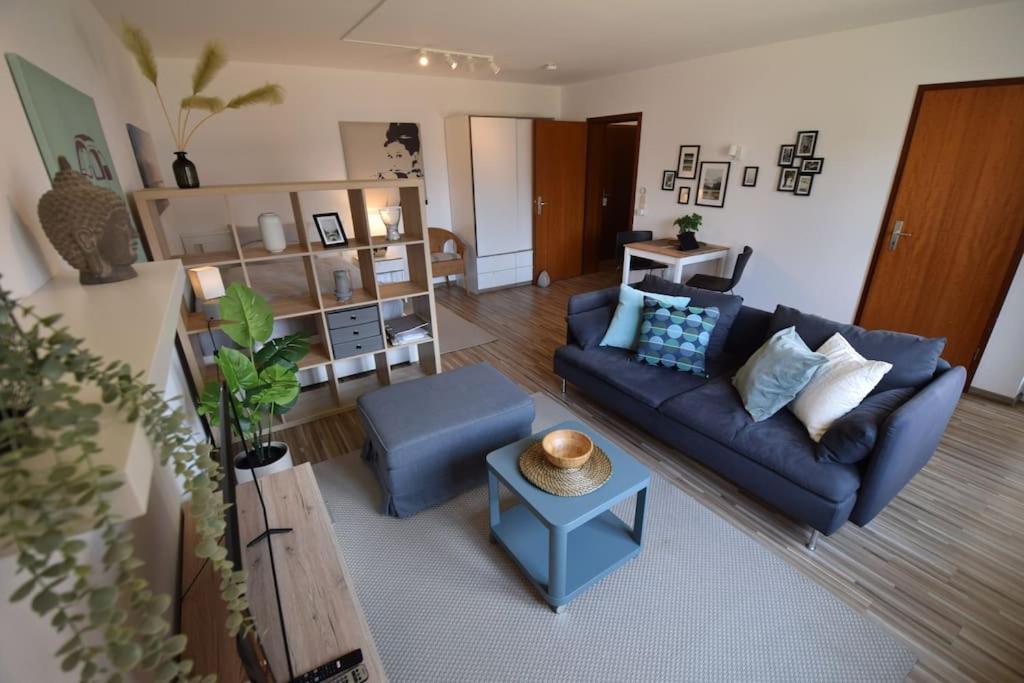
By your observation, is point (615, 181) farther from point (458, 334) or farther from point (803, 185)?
point (458, 334)

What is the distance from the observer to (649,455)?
99.7 inches

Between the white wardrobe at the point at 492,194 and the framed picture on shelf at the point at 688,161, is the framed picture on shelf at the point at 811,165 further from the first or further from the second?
the white wardrobe at the point at 492,194

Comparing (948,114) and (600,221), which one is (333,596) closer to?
(948,114)

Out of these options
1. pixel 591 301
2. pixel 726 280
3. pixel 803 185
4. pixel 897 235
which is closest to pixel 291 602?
pixel 591 301

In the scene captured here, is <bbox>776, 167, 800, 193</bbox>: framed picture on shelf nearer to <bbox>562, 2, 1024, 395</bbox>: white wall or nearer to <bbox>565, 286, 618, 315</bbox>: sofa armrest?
<bbox>562, 2, 1024, 395</bbox>: white wall

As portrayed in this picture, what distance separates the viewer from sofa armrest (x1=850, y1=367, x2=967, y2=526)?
1.67 metres

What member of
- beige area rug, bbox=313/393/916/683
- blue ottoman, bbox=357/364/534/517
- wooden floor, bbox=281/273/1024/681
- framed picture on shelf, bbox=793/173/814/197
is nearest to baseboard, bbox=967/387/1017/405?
wooden floor, bbox=281/273/1024/681

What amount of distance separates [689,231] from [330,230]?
3399mm

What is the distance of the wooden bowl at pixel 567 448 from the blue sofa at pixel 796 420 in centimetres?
74

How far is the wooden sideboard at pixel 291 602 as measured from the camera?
1055 mm

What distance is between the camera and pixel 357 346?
2.94 meters

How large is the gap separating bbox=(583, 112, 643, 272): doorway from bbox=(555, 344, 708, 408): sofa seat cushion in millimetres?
3099

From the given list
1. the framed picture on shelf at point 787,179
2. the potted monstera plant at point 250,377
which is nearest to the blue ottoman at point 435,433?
the potted monstera plant at point 250,377

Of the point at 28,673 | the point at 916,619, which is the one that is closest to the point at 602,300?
the point at 916,619
